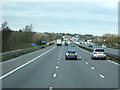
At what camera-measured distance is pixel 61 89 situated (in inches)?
443

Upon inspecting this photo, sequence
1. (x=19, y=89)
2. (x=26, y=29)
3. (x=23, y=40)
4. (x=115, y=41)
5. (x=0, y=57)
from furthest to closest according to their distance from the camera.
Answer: (x=115, y=41) → (x=26, y=29) → (x=23, y=40) → (x=0, y=57) → (x=19, y=89)

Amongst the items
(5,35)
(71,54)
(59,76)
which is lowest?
(59,76)

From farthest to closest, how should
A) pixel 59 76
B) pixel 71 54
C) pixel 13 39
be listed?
pixel 13 39, pixel 71 54, pixel 59 76

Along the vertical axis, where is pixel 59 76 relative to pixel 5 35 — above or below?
below

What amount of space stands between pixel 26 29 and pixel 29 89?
89247 millimetres

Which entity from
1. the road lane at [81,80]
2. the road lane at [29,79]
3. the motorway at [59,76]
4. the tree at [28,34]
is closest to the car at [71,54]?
the motorway at [59,76]

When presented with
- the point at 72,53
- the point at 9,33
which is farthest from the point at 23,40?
the point at 72,53

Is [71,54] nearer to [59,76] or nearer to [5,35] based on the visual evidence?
[59,76]

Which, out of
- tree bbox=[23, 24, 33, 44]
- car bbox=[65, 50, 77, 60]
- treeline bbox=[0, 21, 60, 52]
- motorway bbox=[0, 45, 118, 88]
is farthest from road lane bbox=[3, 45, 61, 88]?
tree bbox=[23, 24, 33, 44]

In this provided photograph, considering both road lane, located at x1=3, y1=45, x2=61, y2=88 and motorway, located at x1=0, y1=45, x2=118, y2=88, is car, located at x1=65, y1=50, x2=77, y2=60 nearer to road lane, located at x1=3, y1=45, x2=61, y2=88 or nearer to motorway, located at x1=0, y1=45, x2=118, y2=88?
motorway, located at x1=0, y1=45, x2=118, y2=88

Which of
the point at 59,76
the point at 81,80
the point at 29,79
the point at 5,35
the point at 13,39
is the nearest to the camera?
the point at 81,80

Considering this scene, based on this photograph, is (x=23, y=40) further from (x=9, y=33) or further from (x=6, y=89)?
(x=6, y=89)

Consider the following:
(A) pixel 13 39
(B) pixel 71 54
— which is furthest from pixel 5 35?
→ (B) pixel 71 54

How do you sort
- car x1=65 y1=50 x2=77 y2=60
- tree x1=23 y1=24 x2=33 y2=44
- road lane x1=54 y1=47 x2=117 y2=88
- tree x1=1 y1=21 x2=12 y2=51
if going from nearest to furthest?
road lane x1=54 y1=47 x2=117 y2=88 → car x1=65 y1=50 x2=77 y2=60 → tree x1=1 y1=21 x2=12 y2=51 → tree x1=23 y1=24 x2=33 y2=44
